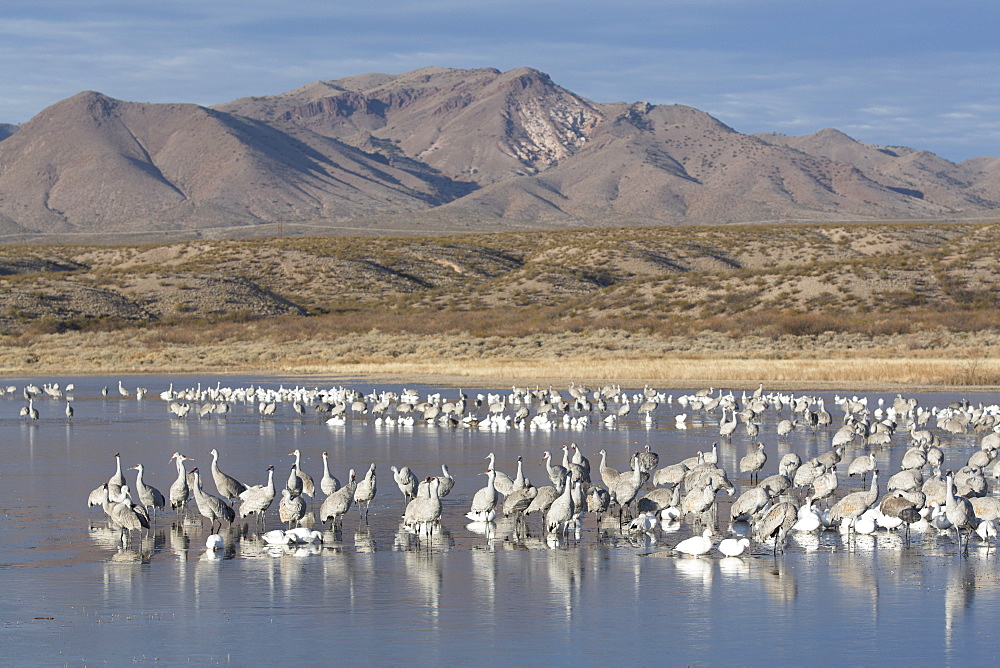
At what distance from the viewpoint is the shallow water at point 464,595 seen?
10.1m

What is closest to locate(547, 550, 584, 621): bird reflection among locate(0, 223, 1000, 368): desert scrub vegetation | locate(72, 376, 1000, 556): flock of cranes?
locate(72, 376, 1000, 556): flock of cranes

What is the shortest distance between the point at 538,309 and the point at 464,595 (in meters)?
61.9

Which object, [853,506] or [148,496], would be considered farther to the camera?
[148,496]

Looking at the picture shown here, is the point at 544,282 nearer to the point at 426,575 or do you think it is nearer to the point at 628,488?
the point at 628,488

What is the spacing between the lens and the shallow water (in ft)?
33.2

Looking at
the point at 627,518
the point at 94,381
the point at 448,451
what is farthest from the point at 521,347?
the point at 627,518

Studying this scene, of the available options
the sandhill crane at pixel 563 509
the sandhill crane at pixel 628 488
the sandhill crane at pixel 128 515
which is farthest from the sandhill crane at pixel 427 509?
the sandhill crane at pixel 128 515

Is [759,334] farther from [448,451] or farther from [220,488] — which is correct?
[220,488]

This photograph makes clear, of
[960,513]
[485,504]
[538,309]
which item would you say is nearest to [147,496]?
[485,504]

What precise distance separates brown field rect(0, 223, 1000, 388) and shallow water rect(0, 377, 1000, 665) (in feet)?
94.9

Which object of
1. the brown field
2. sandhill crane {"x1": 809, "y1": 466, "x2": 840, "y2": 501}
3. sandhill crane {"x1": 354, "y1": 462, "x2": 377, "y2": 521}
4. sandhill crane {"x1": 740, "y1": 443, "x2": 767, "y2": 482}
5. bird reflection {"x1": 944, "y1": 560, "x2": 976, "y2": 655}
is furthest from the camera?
the brown field

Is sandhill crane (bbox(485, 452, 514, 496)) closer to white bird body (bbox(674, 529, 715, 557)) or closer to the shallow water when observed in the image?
the shallow water

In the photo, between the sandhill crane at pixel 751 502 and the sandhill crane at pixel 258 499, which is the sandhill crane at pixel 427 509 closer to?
the sandhill crane at pixel 258 499

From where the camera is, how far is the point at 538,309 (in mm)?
73750
